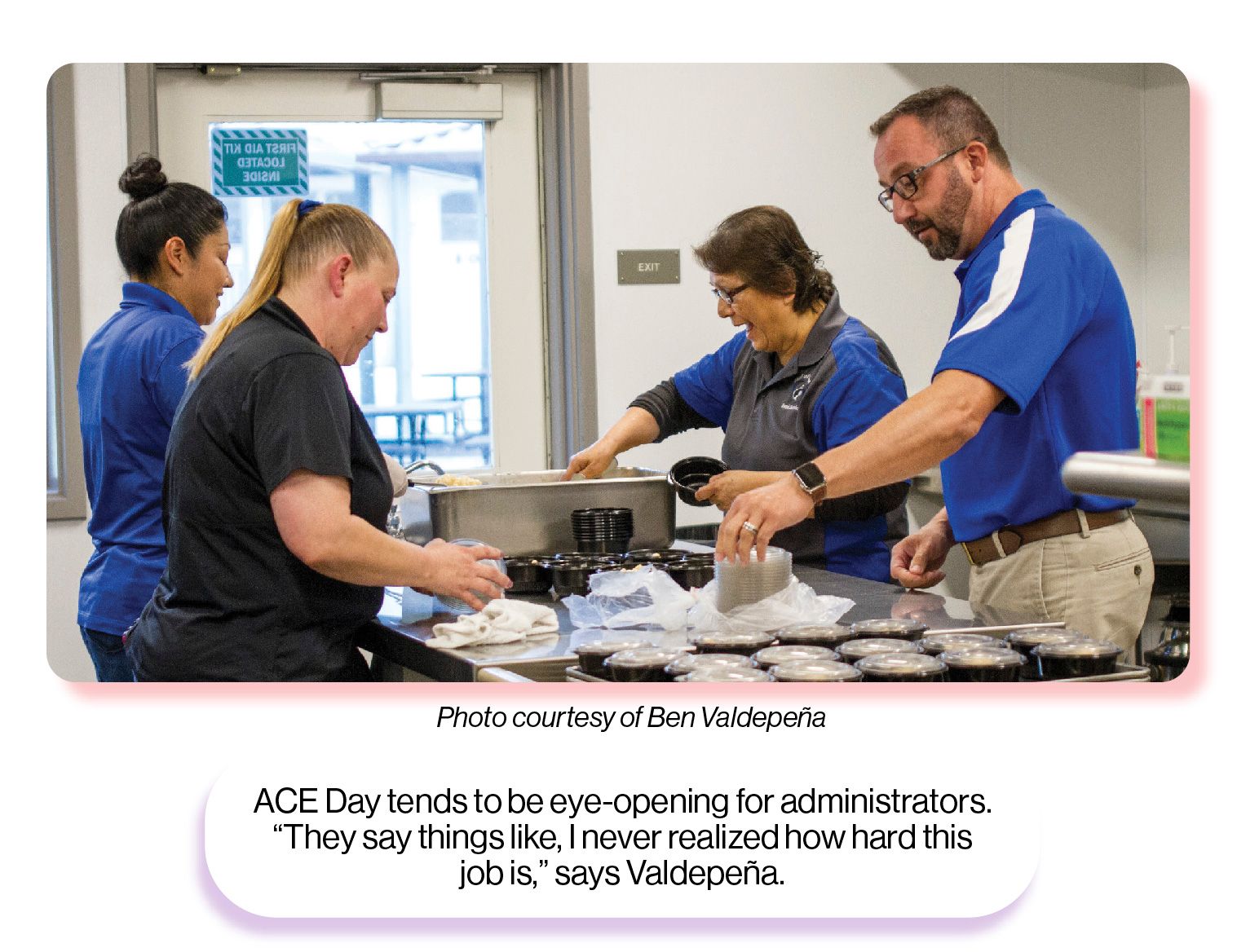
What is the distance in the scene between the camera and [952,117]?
1833 millimetres

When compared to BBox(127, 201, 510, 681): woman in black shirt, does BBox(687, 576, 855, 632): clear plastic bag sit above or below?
below

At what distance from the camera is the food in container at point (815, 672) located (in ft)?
4.33

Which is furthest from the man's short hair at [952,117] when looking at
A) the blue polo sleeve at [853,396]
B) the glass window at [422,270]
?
the glass window at [422,270]

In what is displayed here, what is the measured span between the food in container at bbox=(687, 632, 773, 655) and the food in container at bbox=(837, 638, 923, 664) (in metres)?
0.09

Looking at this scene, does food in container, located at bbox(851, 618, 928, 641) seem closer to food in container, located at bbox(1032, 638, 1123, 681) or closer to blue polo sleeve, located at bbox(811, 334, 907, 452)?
food in container, located at bbox(1032, 638, 1123, 681)

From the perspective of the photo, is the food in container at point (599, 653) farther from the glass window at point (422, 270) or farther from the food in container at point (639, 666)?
the glass window at point (422, 270)

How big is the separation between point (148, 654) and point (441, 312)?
179 cm

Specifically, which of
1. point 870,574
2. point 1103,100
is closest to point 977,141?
point 870,574

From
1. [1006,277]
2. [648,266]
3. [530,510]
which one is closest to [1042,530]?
[1006,277]

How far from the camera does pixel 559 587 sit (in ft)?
6.25

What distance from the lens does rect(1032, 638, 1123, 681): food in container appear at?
1.35 metres

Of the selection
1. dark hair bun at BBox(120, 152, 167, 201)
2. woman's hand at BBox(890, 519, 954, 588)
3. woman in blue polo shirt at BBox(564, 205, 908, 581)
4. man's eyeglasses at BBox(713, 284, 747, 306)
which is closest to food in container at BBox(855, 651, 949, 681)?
woman's hand at BBox(890, 519, 954, 588)

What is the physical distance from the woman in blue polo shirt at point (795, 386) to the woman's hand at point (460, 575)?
0.52 meters
